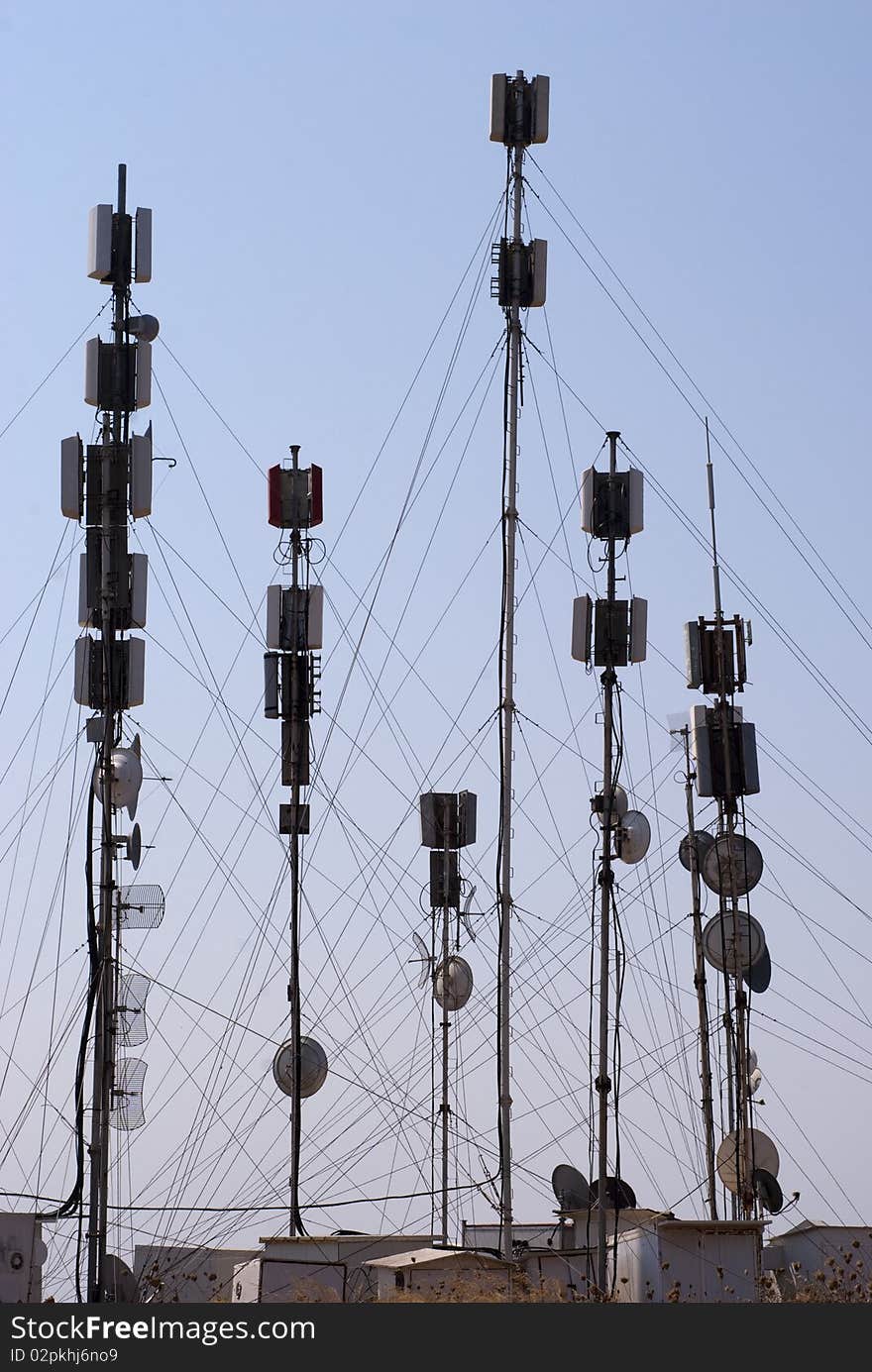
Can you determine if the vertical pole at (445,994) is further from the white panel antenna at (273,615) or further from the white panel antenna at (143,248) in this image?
the white panel antenna at (143,248)

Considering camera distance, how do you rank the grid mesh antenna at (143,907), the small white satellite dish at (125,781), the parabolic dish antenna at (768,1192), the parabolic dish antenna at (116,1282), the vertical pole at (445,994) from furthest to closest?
1. the vertical pole at (445,994)
2. the parabolic dish antenna at (768,1192)
3. the grid mesh antenna at (143,907)
4. the small white satellite dish at (125,781)
5. the parabolic dish antenna at (116,1282)

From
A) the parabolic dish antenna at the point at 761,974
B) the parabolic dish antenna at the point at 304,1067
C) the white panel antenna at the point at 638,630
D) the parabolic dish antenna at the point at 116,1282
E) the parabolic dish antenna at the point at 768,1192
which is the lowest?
the parabolic dish antenna at the point at 116,1282

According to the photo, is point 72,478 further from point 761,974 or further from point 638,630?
point 761,974

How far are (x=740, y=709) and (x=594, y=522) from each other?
595 centimetres

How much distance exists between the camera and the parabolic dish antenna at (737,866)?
153 ft

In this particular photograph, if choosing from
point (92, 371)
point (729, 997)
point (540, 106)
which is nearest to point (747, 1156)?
point (729, 997)

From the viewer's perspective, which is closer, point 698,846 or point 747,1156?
point 747,1156

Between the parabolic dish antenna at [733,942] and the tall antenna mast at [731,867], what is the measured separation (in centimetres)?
2

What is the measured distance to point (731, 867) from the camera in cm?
4616

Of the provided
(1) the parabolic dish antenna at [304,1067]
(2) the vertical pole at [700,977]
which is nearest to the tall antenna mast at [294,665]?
(1) the parabolic dish antenna at [304,1067]

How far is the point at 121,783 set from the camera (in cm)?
4178

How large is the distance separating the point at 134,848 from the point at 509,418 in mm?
10817

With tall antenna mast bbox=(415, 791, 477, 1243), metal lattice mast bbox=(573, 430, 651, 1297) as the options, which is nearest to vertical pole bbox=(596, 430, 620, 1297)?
metal lattice mast bbox=(573, 430, 651, 1297)

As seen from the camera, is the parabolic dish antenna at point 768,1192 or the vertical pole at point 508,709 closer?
the vertical pole at point 508,709
